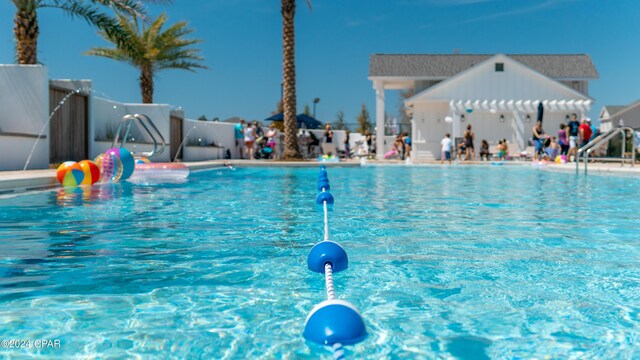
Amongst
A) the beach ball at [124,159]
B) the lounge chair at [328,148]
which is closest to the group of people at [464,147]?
the lounge chair at [328,148]

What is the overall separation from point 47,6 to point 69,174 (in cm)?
737

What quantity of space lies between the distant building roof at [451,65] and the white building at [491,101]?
101mm

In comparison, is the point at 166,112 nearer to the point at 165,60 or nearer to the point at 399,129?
the point at 165,60

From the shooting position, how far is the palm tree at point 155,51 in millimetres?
28250

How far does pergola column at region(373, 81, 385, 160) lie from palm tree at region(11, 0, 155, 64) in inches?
669

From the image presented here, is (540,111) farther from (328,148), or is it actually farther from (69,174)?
(69,174)

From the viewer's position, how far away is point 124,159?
38.0ft

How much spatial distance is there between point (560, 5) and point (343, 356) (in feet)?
161

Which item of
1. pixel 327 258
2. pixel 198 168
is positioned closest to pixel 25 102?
pixel 198 168

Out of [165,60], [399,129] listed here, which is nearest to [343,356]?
[165,60]

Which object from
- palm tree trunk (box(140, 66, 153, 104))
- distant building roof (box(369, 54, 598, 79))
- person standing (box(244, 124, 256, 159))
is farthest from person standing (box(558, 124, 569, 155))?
palm tree trunk (box(140, 66, 153, 104))

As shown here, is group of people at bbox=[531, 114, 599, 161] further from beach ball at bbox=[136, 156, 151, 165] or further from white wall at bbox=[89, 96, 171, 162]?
beach ball at bbox=[136, 156, 151, 165]

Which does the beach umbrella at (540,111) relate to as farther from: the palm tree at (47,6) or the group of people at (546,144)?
the palm tree at (47,6)

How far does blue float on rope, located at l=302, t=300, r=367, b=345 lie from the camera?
257 centimetres
